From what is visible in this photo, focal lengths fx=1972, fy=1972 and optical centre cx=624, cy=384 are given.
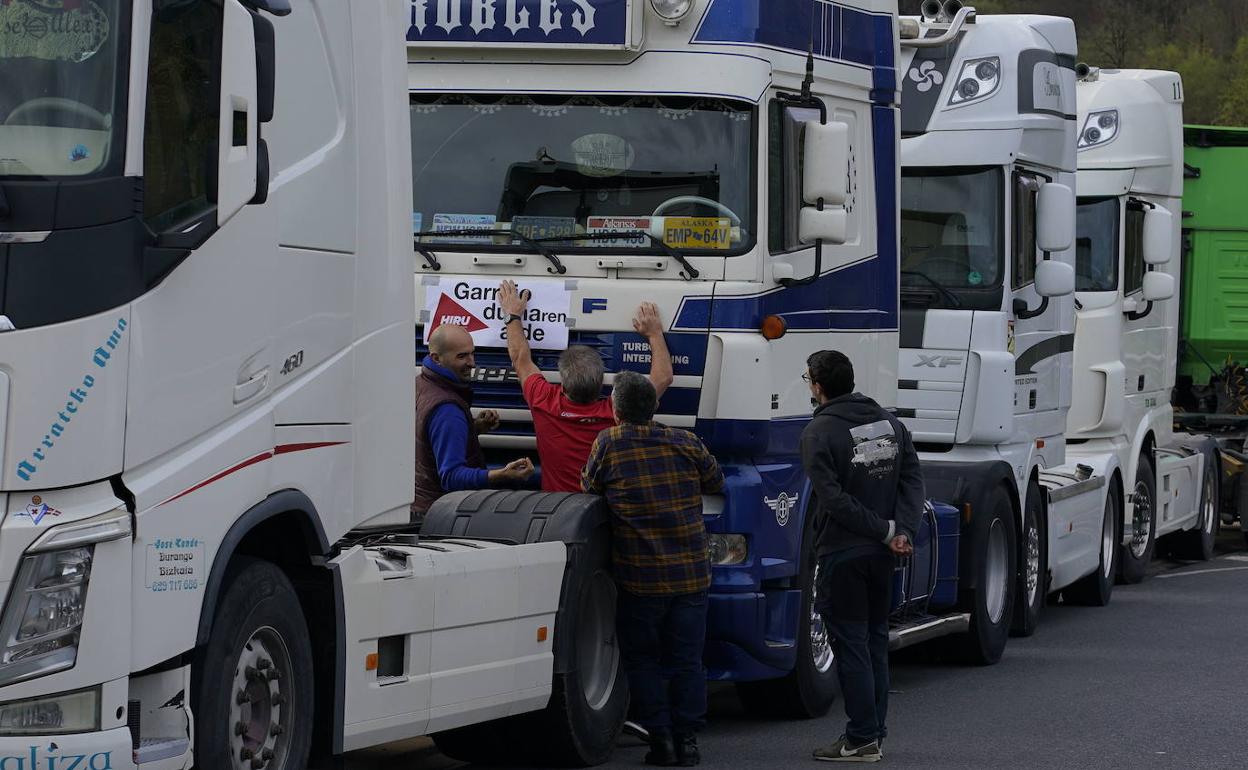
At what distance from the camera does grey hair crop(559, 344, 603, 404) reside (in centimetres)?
831

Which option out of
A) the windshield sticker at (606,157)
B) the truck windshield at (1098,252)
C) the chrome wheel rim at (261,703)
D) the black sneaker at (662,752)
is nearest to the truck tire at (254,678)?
the chrome wheel rim at (261,703)

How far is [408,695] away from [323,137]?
1.89 metres

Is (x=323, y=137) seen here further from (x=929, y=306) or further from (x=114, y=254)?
(x=929, y=306)

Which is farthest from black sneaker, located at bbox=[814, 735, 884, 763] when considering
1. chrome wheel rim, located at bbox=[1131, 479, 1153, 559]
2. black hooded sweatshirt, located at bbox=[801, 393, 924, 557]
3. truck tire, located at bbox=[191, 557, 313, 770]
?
chrome wheel rim, located at bbox=[1131, 479, 1153, 559]

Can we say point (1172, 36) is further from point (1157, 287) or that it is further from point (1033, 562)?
point (1033, 562)

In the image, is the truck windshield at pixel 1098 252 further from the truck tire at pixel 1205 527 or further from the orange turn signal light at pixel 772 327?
the orange turn signal light at pixel 772 327

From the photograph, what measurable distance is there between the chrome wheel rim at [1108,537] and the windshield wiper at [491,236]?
7.49 meters

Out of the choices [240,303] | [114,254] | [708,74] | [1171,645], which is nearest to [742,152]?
[708,74]

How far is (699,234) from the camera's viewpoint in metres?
8.55

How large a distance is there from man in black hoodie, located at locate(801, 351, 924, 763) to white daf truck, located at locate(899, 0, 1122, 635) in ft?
10.9

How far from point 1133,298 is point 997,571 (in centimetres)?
397

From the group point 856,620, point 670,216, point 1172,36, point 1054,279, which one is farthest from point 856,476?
point 1172,36

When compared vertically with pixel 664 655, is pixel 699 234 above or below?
above

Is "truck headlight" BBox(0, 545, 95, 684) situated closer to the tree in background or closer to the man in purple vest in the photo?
the man in purple vest
